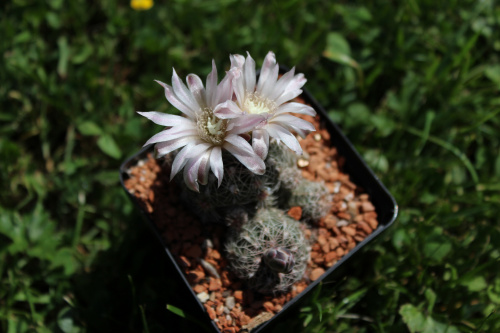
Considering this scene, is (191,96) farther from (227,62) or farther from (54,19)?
(54,19)

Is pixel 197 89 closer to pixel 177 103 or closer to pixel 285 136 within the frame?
pixel 177 103

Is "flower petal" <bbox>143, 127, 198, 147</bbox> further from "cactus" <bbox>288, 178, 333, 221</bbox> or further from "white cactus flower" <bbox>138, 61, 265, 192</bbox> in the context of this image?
"cactus" <bbox>288, 178, 333, 221</bbox>

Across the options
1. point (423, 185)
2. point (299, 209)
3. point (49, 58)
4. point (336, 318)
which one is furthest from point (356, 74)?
→ point (49, 58)

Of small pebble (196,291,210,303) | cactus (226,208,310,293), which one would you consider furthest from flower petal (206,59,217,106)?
small pebble (196,291,210,303)

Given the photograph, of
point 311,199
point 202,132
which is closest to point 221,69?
point 311,199

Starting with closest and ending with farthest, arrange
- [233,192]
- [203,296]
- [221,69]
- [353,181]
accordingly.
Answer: [233,192]
[203,296]
[353,181]
[221,69]

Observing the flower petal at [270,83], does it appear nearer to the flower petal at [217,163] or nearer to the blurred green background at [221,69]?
Result: the flower petal at [217,163]
